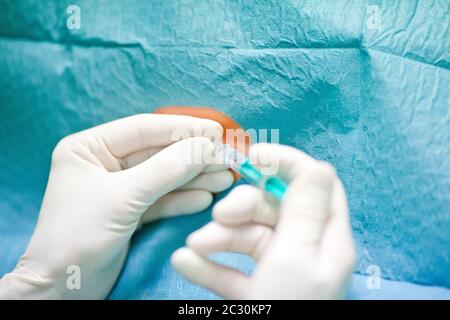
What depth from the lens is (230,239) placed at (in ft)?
2.77

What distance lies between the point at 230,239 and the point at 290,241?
0.16 m

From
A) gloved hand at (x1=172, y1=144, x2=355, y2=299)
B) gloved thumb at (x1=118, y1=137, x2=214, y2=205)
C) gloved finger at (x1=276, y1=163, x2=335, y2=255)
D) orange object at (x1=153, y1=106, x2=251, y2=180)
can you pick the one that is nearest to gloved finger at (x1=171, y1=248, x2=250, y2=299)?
gloved hand at (x1=172, y1=144, x2=355, y2=299)

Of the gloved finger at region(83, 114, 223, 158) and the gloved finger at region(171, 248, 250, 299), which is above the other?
the gloved finger at region(83, 114, 223, 158)

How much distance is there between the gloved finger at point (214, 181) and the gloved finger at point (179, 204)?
16 millimetres

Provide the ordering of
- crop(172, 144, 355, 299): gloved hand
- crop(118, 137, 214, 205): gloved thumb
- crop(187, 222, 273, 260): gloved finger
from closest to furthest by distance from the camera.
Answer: crop(172, 144, 355, 299): gloved hand, crop(187, 222, 273, 260): gloved finger, crop(118, 137, 214, 205): gloved thumb

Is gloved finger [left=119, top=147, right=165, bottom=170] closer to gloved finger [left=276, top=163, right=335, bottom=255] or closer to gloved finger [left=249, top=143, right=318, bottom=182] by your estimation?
gloved finger [left=249, top=143, right=318, bottom=182]

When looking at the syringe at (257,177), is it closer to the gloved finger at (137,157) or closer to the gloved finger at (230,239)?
the gloved finger at (230,239)

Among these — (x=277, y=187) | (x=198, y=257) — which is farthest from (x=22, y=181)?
(x=277, y=187)

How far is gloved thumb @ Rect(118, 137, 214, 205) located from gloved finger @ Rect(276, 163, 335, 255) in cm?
39

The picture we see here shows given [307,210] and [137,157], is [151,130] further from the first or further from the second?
[307,210]

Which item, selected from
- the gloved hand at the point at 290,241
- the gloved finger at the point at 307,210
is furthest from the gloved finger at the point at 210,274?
the gloved finger at the point at 307,210

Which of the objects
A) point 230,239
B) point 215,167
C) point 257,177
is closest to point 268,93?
point 215,167

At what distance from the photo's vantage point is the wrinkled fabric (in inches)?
41.5

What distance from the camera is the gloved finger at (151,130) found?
113 cm
